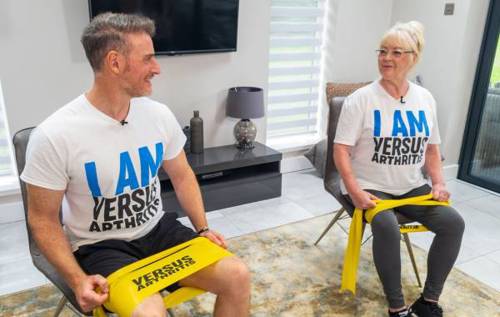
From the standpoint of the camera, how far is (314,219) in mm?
2641

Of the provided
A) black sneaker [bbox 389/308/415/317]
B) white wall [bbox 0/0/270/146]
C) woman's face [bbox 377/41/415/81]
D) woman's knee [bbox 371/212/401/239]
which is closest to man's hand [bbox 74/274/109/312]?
woman's knee [bbox 371/212/401/239]

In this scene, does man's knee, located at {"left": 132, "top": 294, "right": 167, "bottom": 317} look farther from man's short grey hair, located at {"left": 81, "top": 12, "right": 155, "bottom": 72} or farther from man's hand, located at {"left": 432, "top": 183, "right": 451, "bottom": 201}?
man's hand, located at {"left": 432, "top": 183, "right": 451, "bottom": 201}

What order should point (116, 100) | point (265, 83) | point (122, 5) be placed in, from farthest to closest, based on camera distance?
point (265, 83), point (122, 5), point (116, 100)

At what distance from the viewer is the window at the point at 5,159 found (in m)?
2.44

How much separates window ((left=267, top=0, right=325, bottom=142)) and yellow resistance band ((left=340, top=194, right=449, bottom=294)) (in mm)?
1595

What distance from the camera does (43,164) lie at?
1.18m

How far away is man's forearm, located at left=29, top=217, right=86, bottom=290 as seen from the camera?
1.19 metres

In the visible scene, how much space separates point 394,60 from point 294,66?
151cm

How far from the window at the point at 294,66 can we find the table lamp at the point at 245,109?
0.37m

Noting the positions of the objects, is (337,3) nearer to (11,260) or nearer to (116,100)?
(116,100)

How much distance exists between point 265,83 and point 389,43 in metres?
1.38

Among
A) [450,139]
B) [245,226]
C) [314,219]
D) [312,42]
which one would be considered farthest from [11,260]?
[450,139]

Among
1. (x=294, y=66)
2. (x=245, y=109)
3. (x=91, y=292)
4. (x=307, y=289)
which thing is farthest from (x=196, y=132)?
(x=91, y=292)

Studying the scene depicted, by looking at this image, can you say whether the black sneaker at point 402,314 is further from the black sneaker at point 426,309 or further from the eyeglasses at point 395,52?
the eyeglasses at point 395,52
